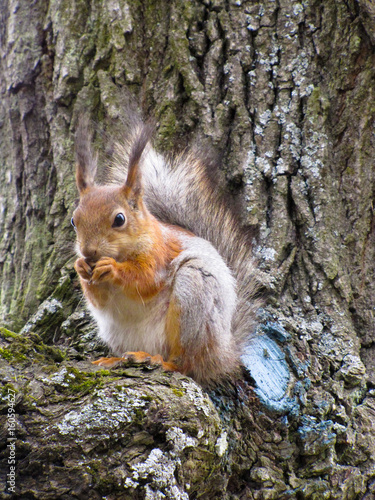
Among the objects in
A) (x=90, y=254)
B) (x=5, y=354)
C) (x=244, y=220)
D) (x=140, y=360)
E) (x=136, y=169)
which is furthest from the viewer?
(x=244, y=220)

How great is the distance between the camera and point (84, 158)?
1.74 metres

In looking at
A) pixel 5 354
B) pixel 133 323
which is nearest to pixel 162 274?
pixel 133 323

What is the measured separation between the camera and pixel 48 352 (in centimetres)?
134

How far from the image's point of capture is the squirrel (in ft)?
4.98

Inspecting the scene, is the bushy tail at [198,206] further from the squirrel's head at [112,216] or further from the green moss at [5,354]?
the green moss at [5,354]

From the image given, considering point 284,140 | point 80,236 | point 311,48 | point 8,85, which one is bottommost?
point 80,236

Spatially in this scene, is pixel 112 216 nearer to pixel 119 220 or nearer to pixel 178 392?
pixel 119 220

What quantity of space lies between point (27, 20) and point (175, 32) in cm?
63

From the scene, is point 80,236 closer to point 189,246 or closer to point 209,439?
point 189,246

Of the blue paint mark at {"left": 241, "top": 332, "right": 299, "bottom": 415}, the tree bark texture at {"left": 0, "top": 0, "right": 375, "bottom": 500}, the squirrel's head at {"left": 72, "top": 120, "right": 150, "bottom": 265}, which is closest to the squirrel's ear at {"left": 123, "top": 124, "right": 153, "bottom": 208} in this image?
the squirrel's head at {"left": 72, "top": 120, "right": 150, "bottom": 265}

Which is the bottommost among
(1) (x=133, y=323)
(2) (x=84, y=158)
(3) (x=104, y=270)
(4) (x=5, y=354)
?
(4) (x=5, y=354)

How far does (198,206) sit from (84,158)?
43 cm

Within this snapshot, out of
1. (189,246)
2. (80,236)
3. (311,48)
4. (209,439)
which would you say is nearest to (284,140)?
(311,48)

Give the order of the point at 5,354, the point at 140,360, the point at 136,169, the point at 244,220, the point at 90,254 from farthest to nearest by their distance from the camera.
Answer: the point at 244,220 < the point at 136,169 < the point at 90,254 < the point at 140,360 < the point at 5,354
